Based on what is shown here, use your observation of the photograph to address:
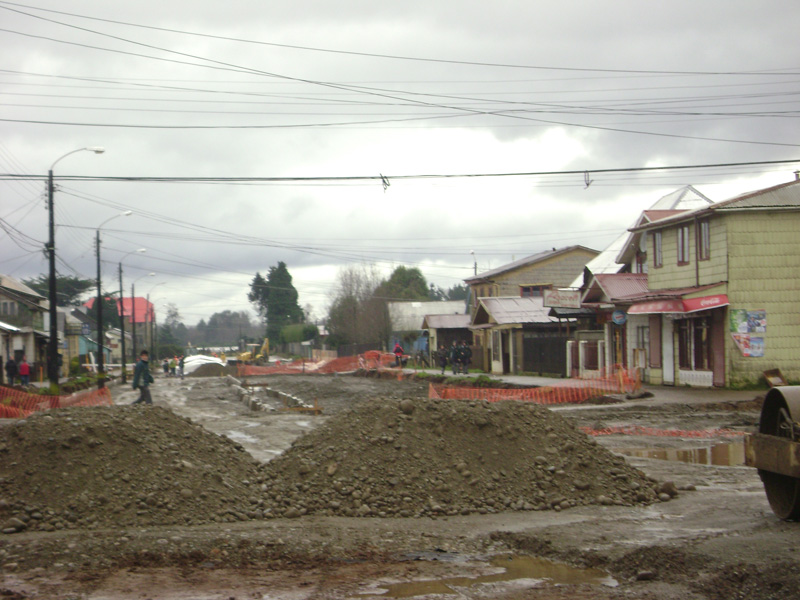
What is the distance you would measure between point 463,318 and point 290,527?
60.2 meters

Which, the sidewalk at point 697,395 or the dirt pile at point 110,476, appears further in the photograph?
the sidewalk at point 697,395

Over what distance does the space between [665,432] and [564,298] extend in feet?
59.1

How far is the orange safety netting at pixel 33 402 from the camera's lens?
83.1 ft

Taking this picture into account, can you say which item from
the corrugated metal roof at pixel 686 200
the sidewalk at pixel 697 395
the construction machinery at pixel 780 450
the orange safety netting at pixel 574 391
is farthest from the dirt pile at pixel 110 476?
the corrugated metal roof at pixel 686 200

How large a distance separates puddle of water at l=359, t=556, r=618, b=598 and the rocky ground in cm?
3

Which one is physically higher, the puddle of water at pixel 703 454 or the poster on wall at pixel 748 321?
the poster on wall at pixel 748 321

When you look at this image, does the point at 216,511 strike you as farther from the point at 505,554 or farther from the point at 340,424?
the point at 505,554

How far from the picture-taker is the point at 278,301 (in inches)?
4983

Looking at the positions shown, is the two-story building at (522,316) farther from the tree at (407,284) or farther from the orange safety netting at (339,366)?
the tree at (407,284)

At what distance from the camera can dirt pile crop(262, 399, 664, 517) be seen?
10031 mm

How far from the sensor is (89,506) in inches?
355

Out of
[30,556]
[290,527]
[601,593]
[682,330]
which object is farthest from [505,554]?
[682,330]

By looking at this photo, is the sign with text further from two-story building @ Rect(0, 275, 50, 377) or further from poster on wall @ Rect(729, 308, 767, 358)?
two-story building @ Rect(0, 275, 50, 377)

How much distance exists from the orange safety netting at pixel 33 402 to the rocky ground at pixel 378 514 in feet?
52.8
